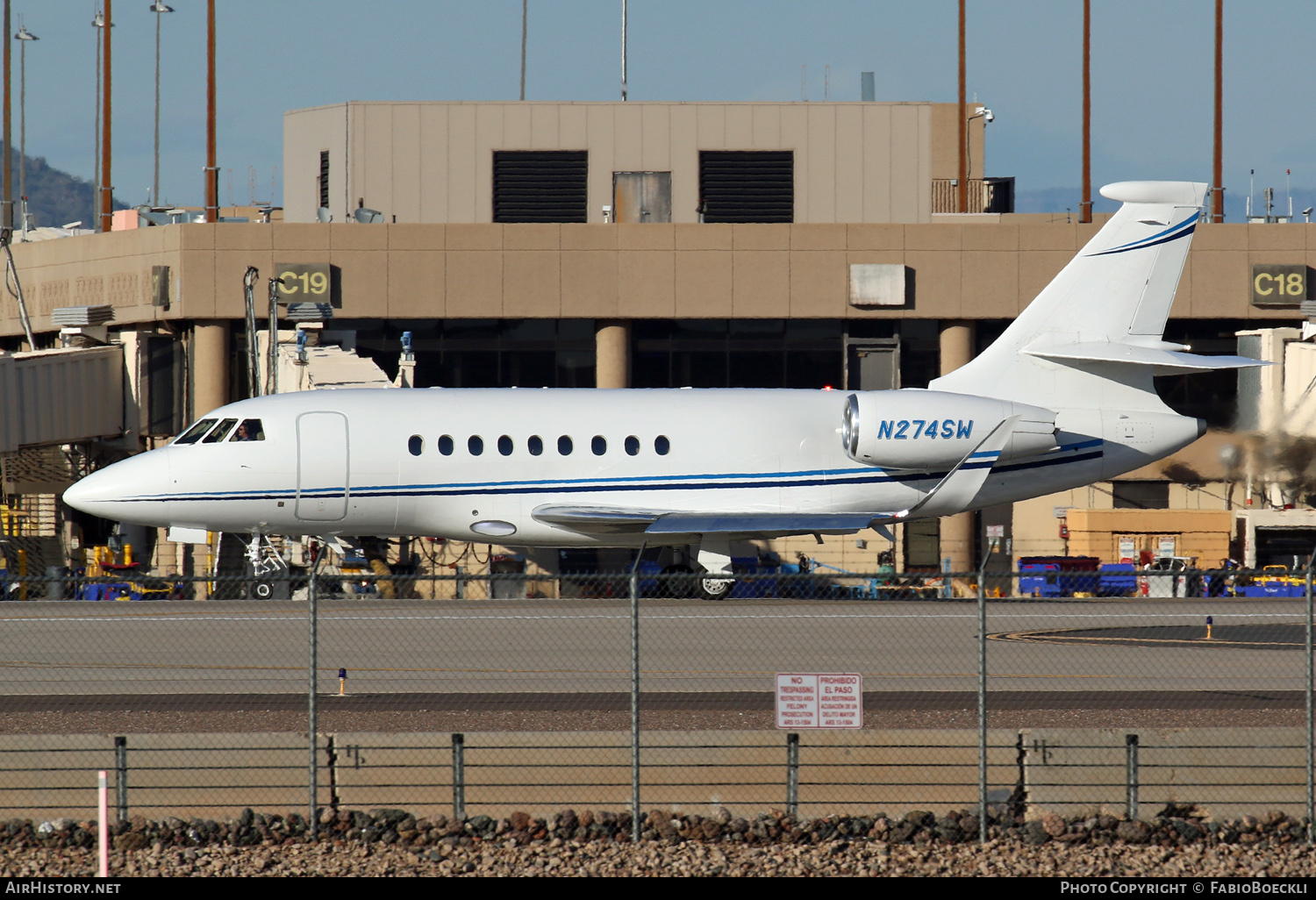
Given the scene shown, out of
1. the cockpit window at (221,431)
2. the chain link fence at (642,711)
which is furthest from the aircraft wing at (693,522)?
the cockpit window at (221,431)

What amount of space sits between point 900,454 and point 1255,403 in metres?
14.0

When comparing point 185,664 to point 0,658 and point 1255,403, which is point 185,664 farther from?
point 1255,403

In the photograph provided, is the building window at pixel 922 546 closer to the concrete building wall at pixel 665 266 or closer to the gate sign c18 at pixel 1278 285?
the concrete building wall at pixel 665 266

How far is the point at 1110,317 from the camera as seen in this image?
29.0 m

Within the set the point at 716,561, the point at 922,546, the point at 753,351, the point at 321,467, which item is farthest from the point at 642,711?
the point at 922,546

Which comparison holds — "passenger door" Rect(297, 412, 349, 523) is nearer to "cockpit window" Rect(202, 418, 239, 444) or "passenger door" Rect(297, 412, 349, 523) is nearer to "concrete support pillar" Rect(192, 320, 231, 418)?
"cockpit window" Rect(202, 418, 239, 444)

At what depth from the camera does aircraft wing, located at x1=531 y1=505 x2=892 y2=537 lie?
2627 cm

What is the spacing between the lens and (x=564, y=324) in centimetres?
4203

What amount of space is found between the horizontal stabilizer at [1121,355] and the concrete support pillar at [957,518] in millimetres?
12462

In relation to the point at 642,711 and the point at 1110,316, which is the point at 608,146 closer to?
the point at 1110,316

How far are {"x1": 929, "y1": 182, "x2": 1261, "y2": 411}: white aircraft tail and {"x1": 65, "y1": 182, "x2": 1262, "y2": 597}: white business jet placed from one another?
35 mm

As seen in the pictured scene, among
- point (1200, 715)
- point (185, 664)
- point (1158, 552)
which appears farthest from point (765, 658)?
point (1158, 552)

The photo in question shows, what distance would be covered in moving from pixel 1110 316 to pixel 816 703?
1869cm

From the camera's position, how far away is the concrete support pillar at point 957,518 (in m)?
41.8
